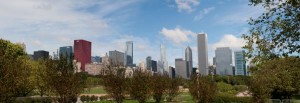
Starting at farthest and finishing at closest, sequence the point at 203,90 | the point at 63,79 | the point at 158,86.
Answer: the point at 158,86, the point at 203,90, the point at 63,79

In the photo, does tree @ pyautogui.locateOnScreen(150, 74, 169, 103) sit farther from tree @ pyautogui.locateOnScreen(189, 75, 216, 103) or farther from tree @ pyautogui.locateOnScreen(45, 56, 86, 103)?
tree @ pyautogui.locateOnScreen(45, 56, 86, 103)

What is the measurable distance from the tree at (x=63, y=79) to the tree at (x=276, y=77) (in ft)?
48.3

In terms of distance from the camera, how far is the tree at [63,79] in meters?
30.5

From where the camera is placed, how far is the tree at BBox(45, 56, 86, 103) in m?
30.5

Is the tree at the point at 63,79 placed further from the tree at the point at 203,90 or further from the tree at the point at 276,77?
the tree at the point at 203,90

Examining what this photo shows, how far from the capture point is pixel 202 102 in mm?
41969

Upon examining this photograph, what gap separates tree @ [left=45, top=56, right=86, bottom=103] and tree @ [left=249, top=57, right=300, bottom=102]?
14.7 m

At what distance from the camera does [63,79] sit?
3044 centimetres

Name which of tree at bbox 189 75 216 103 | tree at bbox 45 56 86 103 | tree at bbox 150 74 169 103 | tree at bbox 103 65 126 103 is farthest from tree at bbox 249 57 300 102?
tree at bbox 45 56 86 103

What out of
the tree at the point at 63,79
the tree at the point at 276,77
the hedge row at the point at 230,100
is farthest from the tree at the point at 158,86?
the tree at the point at 63,79

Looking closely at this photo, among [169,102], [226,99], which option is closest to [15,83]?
[169,102]

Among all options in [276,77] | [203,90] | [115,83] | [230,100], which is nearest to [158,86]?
[203,90]

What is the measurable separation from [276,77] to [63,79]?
94.8 ft

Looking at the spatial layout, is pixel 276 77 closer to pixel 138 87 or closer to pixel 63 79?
pixel 138 87
